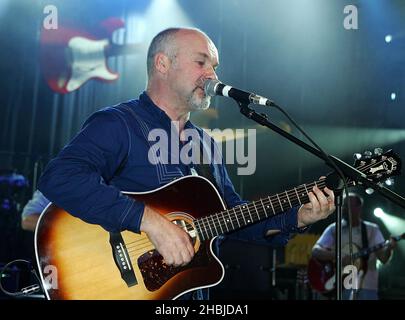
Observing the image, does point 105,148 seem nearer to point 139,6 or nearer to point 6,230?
point 6,230

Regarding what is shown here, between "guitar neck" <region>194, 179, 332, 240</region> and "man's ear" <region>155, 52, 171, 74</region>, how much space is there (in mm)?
965

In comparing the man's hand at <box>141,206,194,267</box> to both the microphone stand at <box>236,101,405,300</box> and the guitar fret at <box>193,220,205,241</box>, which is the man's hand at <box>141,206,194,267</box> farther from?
the microphone stand at <box>236,101,405,300</box>

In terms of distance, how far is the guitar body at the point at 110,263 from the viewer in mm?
2350

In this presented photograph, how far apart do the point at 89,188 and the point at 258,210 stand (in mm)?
916

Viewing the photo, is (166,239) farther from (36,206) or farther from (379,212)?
(379,212)

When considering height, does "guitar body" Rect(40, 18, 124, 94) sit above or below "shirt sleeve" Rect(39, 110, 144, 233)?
above

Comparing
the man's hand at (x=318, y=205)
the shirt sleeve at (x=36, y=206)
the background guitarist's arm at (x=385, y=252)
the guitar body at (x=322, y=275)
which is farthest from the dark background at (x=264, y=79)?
the man's hand at (x=318, y=205)

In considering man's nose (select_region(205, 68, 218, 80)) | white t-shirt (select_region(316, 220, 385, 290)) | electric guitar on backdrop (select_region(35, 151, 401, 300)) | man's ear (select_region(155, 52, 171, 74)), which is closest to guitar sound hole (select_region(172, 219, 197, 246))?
electric guitar on backdrop (select_region(35, 151, 401, 300))

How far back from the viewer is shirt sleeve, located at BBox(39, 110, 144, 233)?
89.2 inches

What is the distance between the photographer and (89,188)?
2.28 metres

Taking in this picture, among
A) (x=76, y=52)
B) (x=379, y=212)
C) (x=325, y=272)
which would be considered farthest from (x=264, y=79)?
(x=325, y=272)

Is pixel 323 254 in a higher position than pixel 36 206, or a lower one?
lower

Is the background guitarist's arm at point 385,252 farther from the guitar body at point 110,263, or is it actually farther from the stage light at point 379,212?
the guitar body at point 110,263

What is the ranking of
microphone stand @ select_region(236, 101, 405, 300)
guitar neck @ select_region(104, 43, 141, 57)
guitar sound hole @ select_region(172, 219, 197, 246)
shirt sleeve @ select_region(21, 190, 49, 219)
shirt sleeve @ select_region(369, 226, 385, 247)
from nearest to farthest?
microphone stand @ select_region(236, 101, 405, 300) → guitar sound hole @ select_region(172, 219, 197, 246) → shirt sleeve @ select_region(21, 190, 49, 219) → shirt sleeve @ select_region(369, 226, 385, 247) → guitar neck @ select_region(104, 43, 141, 57)
